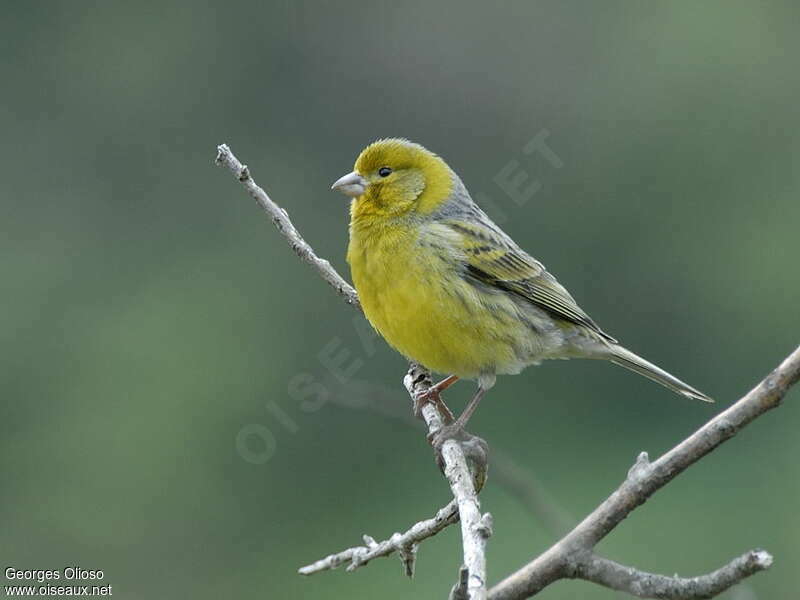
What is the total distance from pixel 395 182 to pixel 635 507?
10.9 ft

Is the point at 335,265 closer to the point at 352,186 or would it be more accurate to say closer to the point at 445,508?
the point at 352,186

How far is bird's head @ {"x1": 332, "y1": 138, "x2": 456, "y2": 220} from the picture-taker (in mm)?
6754

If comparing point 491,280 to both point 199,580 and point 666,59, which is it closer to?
point 199,580

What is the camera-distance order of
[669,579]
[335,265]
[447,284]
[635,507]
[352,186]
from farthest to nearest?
1. [335,265]
2. [352,186]
3. [447,284]
4. [635,507]
5. [669,579]

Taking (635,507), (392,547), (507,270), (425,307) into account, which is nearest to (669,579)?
(635,507)

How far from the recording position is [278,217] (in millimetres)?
5945

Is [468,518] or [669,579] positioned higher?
[468,518]

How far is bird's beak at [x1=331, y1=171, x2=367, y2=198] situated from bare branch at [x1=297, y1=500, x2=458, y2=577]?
2575 mm

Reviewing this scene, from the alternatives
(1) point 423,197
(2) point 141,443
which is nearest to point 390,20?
(2) point 141,443

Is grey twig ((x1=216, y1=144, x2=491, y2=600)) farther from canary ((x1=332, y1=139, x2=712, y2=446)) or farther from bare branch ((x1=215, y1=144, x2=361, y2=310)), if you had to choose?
canary ((x1=332, y1=139, x2=712, y2=446))

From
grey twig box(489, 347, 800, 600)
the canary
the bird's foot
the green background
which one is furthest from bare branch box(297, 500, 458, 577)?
→ the green background

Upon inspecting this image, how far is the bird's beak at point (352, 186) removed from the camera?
6.78 meters

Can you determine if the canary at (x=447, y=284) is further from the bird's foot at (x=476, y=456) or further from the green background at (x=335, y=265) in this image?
the green background at (x=335, y=265)

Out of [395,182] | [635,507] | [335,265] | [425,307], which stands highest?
[335,265]
